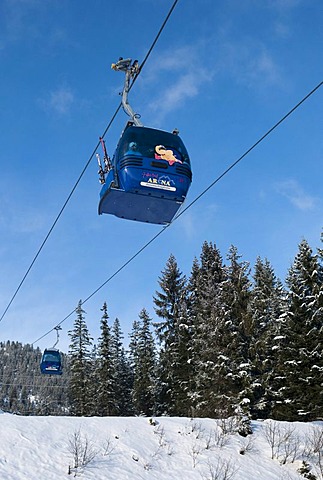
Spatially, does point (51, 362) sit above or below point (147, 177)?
below

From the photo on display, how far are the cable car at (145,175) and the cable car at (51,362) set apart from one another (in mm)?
25157

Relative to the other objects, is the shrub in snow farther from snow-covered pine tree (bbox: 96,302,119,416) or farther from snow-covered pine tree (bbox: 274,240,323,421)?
snow-covered pine tree (bbox: 96,302,119,416)

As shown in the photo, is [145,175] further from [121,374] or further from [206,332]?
[121,374]

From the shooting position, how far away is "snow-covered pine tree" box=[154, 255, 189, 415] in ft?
117

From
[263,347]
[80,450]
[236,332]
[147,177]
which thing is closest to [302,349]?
[263,347]

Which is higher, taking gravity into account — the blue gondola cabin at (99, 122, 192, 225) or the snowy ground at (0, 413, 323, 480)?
the blue gondola cabin at (99, 122, 192, 225)

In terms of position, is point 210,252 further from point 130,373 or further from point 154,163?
point 154,163

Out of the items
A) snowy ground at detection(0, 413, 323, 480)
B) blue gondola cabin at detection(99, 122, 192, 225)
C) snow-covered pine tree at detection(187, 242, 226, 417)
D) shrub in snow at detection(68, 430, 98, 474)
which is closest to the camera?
blue gondola cabin at detection(99, 122, 192, 225)

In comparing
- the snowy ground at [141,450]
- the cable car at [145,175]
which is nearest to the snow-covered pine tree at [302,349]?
the snowy ground at [141,450]

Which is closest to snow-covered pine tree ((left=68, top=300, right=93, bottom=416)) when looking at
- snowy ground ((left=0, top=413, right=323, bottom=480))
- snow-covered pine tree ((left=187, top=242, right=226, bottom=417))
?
snow-covered pine tree ((left=187, top=242, right=226, bottom=417))

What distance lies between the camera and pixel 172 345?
126 ft

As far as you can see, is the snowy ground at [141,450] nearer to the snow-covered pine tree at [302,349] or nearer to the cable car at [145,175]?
the cable car at [145,175]

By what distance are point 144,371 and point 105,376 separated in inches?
151

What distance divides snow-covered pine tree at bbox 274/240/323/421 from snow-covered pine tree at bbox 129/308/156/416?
52.0 feet
